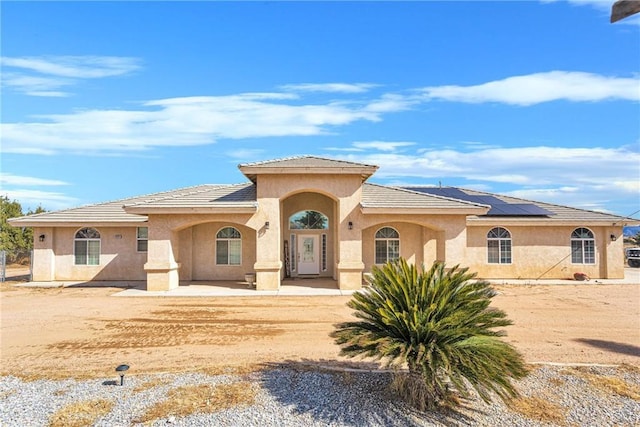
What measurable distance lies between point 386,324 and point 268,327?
20.2ft

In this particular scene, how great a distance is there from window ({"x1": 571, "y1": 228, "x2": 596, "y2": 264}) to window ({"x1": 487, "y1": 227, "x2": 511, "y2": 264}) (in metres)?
3.42

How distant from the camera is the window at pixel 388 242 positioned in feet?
68.3

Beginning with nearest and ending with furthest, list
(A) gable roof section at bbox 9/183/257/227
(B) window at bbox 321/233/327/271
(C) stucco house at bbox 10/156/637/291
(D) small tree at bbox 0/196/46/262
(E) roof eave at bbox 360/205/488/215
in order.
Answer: (A) gable roof section at bbox 9/183/257/227 → (E) roof eave at bbox 360/205/488/215 → (C) stucco house at bbox 10/156/637/291 → (B) window at bbox 321/233/327/271 → (D) small tree at bbox 0/196/46/262

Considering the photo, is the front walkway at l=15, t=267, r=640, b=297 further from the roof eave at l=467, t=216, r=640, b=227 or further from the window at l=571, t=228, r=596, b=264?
the roof eave at l=467, t=216, r=640, b=227

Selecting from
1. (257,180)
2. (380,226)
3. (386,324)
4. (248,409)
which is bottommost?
(248,409)

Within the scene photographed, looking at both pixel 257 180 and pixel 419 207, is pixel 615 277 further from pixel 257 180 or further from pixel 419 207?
→ pixel 257 180

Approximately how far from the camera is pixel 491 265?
21359mm

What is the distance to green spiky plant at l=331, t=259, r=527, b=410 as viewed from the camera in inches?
221

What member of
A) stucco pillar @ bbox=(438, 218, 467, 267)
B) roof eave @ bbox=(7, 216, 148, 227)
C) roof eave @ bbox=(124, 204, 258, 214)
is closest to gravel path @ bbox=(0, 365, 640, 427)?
stucco pillar @ bbox=(438, 218, 467, 267)

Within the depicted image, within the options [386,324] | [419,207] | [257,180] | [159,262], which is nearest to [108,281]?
[159,262]

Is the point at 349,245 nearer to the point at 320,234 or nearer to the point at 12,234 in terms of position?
the point at 320,234

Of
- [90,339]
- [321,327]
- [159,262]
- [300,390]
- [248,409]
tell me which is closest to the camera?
[248,409]

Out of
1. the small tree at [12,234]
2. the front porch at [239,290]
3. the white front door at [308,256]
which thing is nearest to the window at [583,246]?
the front porch at [239,290]

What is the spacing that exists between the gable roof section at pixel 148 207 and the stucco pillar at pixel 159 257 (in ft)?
2.73
